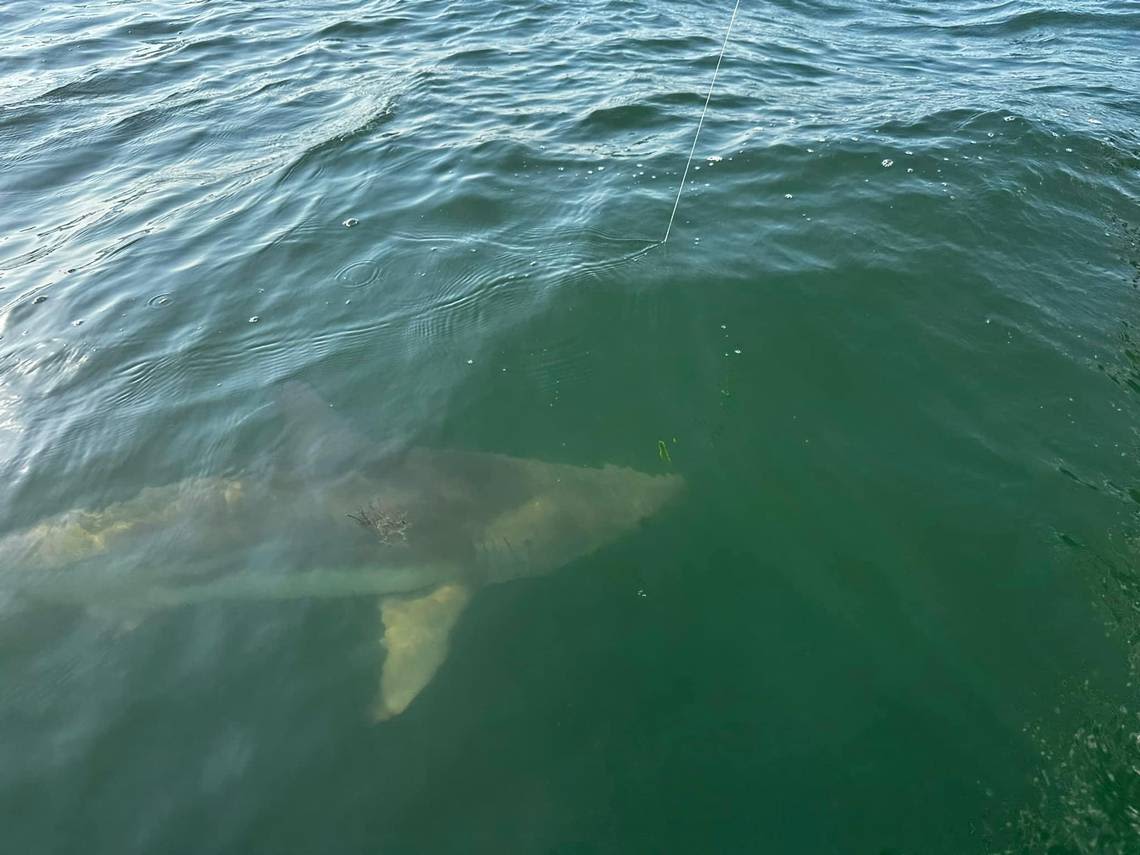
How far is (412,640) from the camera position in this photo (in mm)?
5383

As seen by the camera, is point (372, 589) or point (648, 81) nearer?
point (372, 589)

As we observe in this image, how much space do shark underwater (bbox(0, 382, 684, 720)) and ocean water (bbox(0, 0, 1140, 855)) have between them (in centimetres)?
13

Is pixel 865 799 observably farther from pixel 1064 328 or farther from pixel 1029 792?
pixel 1064 328

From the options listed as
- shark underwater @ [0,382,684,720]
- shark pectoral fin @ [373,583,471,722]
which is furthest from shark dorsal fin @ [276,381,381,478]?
shark pectoral fin @ [373,583,471,722]

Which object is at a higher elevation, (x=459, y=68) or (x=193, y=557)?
(x=459, y=68)

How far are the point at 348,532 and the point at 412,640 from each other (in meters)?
1.27

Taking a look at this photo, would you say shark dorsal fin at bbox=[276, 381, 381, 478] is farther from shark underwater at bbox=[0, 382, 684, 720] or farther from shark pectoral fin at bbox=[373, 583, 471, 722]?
shark pectoral fin at bbox=[373, 583, 471, 722]

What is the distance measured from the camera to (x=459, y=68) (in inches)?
566

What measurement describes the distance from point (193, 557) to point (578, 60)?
1201 centimetres

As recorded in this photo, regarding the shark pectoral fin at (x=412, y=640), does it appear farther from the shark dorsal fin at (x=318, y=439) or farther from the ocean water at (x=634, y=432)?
the shark dorsal fin at (x=318, y=439)

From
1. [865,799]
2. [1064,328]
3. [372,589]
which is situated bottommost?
[372,589]

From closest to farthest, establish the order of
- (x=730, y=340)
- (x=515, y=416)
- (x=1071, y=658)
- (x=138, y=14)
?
1. (x=1071, y=658)
2. (x=515, y=416)
3. (x=730, y=340)
4. (x=138, y=14)

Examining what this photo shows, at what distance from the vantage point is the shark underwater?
5793 mm

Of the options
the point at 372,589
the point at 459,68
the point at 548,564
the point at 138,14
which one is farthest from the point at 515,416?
the point at 138,14
